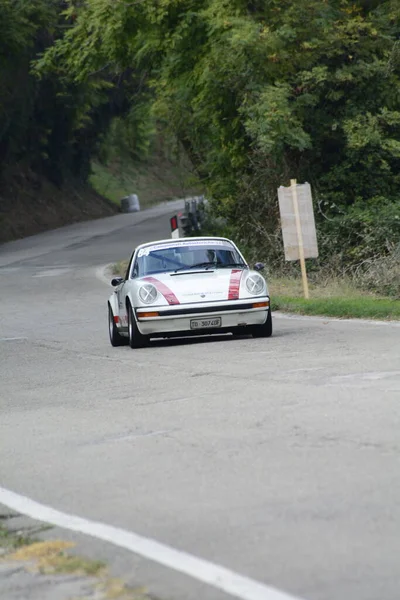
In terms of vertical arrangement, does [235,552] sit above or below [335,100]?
below

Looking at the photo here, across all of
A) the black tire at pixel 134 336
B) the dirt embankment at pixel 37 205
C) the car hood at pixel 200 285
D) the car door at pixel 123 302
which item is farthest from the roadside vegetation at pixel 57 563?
the dirt embankment at pixel 37 205

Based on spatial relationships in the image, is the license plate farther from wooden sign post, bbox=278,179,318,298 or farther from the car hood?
wooden sign post, bbox=278,179,318,298

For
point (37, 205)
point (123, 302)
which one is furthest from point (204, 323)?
point (37, 205)

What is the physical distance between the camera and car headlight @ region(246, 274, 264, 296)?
16.9 m

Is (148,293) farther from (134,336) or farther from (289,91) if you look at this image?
(289,91)

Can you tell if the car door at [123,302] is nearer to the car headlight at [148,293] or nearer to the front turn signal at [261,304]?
the car headlight at [148,293]

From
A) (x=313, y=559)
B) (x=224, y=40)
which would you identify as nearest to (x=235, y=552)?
(x=313, y=559)

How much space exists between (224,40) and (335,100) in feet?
10.1

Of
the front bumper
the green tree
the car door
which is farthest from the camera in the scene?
the green tree

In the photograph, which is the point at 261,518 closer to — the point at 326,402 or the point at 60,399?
the point at 326,402

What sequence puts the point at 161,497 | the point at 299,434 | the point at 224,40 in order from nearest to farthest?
the point at 161,497
the point at 299,434
the point at 224,40

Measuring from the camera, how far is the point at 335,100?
104 feet

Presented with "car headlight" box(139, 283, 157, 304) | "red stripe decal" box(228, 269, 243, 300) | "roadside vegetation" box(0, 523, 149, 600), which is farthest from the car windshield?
"roadside vegetation" box(0, 523, 149, 600)

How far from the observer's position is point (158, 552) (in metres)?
5.74
